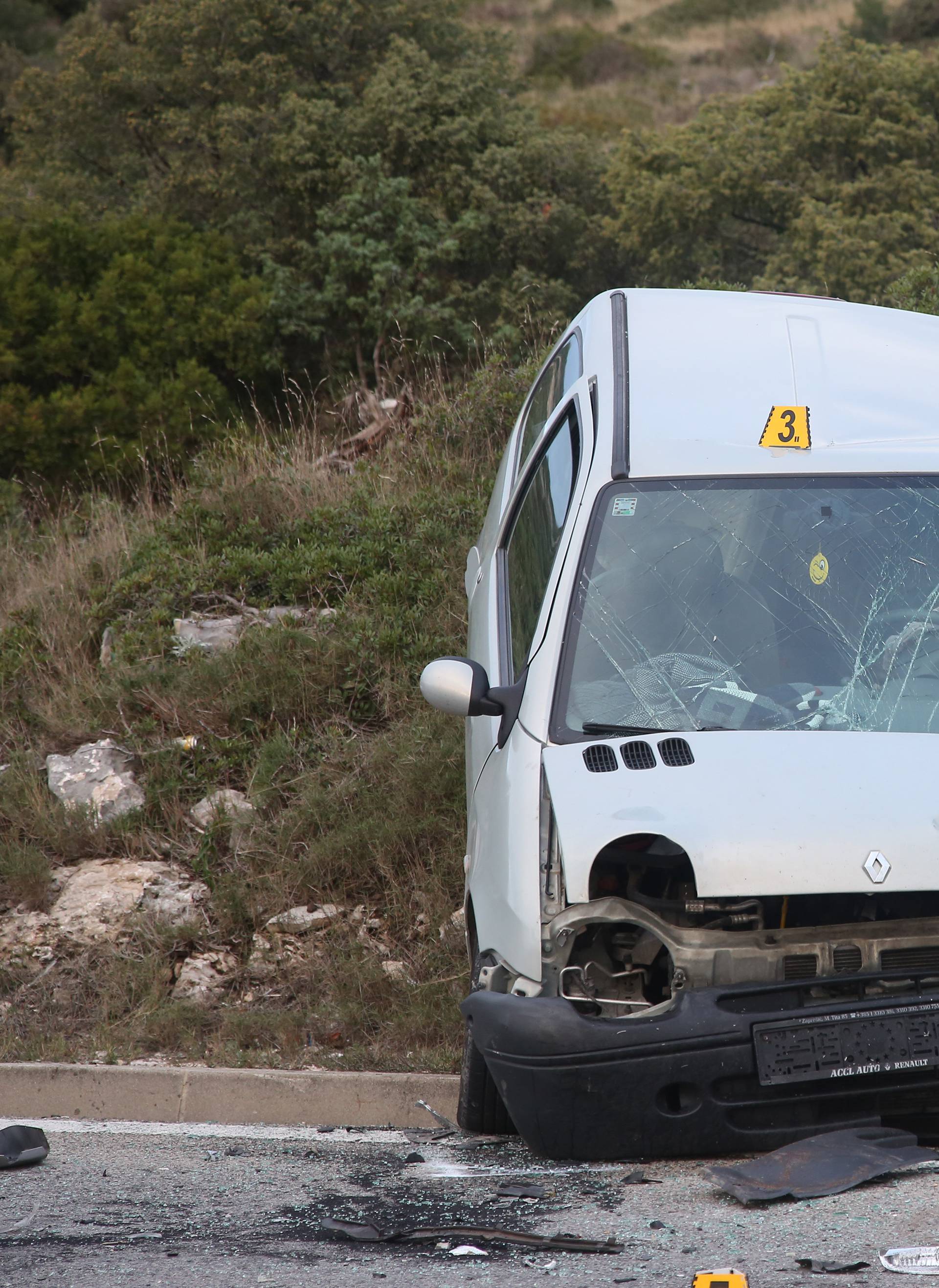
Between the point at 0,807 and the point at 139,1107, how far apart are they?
2.44 metres

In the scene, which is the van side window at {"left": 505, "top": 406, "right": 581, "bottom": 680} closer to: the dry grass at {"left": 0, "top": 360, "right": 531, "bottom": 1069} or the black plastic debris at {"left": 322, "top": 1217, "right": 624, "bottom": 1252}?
the dry grass at {"left": 0, "top": 360, "right": 531, "bottom": 1069}

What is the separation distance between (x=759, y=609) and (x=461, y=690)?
3.10 ft

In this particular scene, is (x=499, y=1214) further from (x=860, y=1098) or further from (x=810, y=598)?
(x=810, y=598)

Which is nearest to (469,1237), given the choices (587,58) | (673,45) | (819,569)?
(819,569)

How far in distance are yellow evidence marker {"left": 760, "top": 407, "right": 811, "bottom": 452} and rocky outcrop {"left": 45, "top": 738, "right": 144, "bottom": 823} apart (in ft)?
12.5

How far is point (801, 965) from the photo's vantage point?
3457mm

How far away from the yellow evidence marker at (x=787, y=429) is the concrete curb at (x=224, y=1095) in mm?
2401

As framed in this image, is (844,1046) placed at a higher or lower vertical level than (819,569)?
lower

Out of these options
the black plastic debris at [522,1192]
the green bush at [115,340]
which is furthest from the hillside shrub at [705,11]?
the black plastic debris at [522,1192]

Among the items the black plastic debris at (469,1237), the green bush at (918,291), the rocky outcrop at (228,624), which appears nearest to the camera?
the black plastic debris at (469,1237)

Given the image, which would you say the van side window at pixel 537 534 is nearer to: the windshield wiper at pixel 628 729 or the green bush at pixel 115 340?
the windshield wiper at pixel 628 729

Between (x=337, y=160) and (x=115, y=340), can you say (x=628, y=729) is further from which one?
(x=337, y=160)

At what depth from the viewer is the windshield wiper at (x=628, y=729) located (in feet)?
12.7

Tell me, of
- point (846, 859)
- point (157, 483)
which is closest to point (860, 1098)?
point (846, 859)
